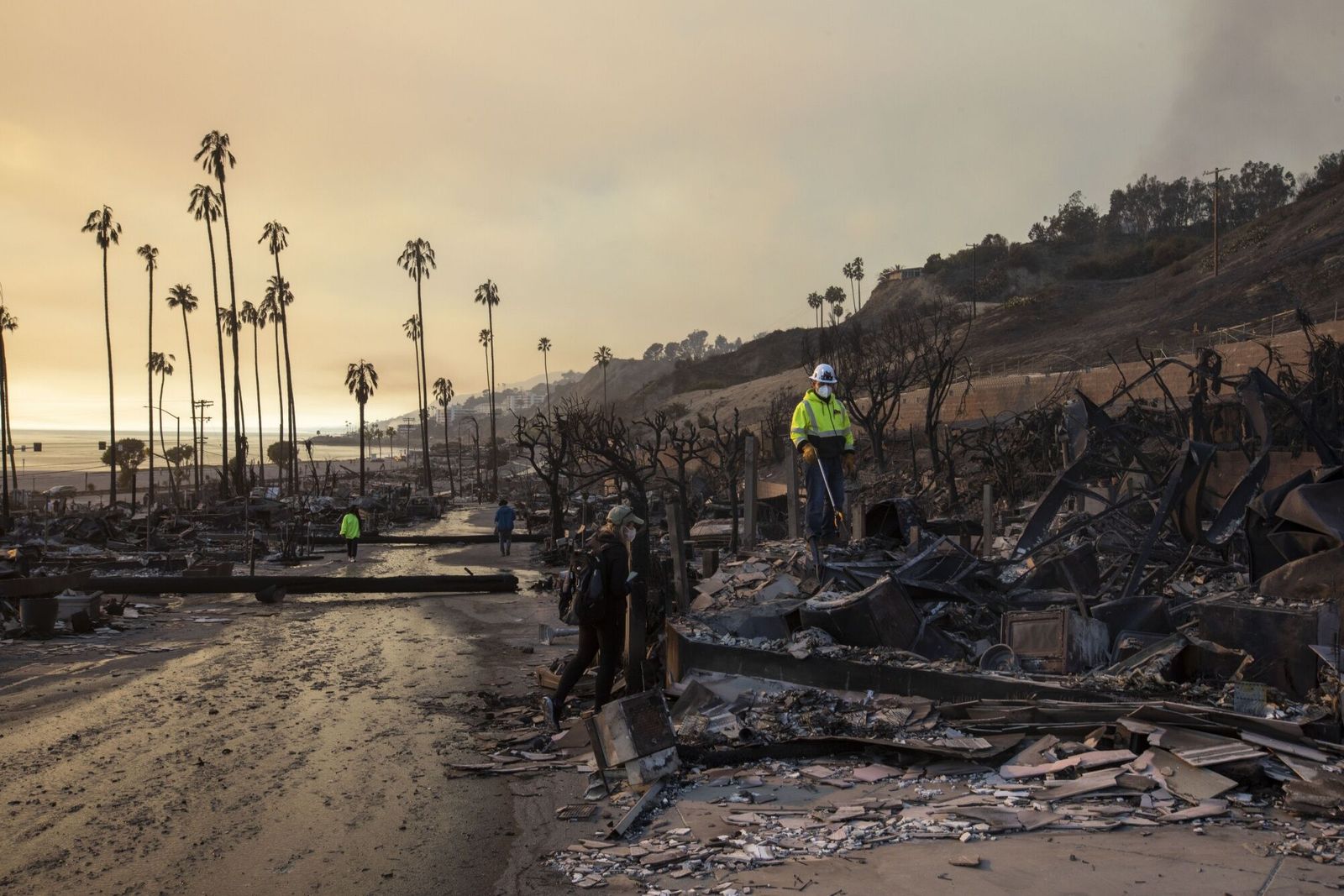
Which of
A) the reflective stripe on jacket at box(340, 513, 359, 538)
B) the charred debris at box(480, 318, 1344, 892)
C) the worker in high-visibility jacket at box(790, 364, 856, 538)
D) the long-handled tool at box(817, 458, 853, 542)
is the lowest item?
the charred debris at box(480, 318, 1344, 892)

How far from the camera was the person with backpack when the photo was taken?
27.2 feet

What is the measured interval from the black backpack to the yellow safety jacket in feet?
9.00

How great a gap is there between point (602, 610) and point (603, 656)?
0.39m

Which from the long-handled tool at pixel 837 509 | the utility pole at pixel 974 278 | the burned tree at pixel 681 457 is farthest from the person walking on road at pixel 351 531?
the utility pole at pixel 974 278

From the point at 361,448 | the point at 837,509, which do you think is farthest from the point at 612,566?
the point at 361,448

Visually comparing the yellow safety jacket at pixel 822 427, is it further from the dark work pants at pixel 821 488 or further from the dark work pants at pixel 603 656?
the dark work pants at pixel 603 656

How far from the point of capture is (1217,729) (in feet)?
19.1

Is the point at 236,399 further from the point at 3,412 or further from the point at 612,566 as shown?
the point at 612,566

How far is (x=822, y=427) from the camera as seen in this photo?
10.3m

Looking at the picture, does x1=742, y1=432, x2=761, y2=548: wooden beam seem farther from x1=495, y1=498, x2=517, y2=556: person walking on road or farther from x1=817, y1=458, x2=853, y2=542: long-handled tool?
x1=495, y1=498, x2=517, y2=556: person walking on road

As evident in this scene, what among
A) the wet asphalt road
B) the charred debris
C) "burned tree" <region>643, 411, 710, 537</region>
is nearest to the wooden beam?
"burned tree" <region>643, 411, 710, 537</region>

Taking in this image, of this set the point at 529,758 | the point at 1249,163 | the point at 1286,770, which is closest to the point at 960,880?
the point at 1286,770

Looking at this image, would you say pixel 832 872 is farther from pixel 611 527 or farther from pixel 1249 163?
pixel 1249 163

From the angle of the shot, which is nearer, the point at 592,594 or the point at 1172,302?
the point at 592,594
